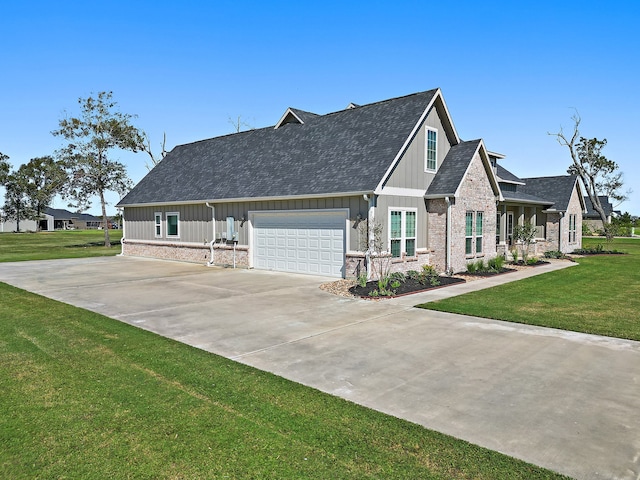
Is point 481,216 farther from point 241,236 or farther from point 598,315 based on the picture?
point 241,236

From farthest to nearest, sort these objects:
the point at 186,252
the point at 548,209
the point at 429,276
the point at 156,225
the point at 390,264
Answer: the point at 548,209 → the point at 156,225 → the point at 186,252 → the point at 429,276 → the point at 390,264

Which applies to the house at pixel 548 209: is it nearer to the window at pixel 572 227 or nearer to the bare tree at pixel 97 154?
the window at pixel 572 227

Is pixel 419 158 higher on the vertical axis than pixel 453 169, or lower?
higher

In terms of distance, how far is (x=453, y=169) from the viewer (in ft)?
55.9

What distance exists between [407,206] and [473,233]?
154 inches

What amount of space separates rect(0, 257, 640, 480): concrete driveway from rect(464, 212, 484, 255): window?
21.4 feet

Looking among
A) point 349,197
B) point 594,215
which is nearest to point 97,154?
point 349,197

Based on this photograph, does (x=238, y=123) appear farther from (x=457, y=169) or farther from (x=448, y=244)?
(x=448, y=244)

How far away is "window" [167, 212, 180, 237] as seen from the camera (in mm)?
23188

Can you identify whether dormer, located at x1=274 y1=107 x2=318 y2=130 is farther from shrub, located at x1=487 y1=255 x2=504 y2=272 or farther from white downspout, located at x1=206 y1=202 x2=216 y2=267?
shrub, located at x1=487 y1=255 x2=504 y2=272

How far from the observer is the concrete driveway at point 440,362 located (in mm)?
4395

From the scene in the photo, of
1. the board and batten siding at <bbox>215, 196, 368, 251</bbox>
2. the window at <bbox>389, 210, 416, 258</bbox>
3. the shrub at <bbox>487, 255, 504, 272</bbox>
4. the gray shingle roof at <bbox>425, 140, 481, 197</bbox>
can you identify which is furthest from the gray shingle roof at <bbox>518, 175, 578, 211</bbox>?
the board and batten siding at <bbox>215, 196, 368, 251</bbox>

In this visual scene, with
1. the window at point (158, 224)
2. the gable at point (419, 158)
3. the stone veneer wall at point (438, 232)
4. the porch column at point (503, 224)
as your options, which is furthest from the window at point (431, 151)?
the window at point (158, 224)

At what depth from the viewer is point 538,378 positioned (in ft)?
19.7
